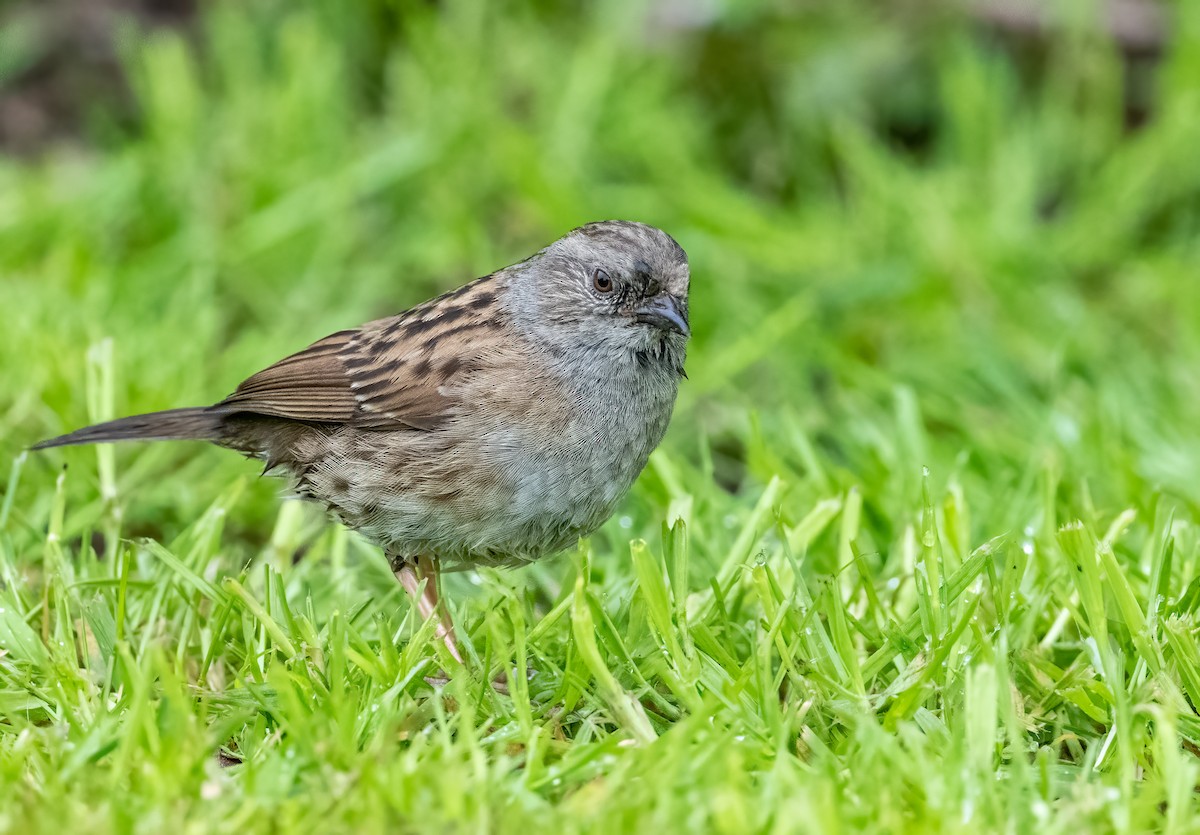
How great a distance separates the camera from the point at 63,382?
529 cm

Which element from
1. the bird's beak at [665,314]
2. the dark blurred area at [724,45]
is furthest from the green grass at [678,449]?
the bird's beak at [665,314]

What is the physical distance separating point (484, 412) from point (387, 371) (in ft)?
1.47

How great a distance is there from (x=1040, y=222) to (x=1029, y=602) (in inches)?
184

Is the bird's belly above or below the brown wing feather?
below

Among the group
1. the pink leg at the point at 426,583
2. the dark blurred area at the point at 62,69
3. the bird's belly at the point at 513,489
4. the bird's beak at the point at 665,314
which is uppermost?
the dark blurred area at the point at 62,69

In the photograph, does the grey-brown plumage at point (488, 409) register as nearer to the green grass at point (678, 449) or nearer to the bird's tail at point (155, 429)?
the bird's tail at point (155, 429)

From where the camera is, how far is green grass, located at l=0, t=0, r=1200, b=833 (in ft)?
10.1

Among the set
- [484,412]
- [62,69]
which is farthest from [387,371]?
[62,69]

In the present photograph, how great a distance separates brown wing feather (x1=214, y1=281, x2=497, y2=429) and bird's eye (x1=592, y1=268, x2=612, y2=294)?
0.31 m

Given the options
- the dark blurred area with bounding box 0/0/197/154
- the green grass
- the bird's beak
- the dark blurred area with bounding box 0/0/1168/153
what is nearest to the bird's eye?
the bird's beak

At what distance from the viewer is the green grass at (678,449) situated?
Answer: 3076 mm

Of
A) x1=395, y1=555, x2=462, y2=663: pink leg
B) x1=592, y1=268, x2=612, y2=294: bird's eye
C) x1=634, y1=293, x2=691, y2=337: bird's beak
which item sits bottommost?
x1=395, y1=555, x2=462, y2=663: pink leg

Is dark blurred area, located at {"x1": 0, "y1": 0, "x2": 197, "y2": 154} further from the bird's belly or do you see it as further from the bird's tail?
the bird's belly

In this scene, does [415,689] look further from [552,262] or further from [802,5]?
[802,5]
